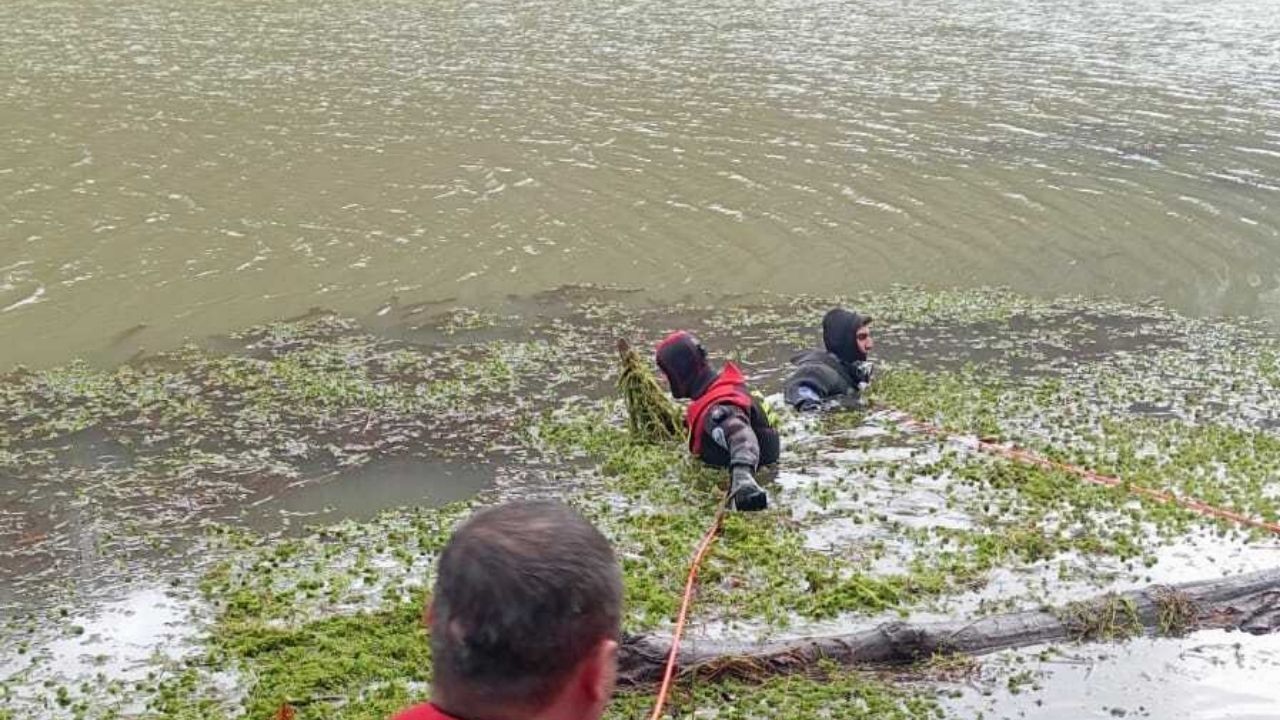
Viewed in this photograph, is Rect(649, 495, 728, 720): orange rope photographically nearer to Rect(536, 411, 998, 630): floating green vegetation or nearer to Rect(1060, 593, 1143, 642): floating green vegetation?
Rect(536, 411, 998, 630): floating green vegetation

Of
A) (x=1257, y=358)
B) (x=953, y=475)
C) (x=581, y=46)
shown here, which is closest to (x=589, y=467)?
(x=953, y=475)

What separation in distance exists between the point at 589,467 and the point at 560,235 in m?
6.50

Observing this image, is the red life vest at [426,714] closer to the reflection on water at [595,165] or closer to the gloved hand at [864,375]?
the gloved hand at [864,375]

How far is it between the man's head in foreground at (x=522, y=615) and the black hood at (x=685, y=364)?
7126 mm

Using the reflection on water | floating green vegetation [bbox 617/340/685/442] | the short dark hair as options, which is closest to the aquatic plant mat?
floating green vegetation [bbox 617/340/685/442]

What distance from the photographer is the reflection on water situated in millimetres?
14000

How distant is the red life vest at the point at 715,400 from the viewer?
9.03 meters

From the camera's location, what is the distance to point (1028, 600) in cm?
705

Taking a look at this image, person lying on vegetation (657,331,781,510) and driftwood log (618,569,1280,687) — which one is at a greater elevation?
driftwood log (618,569,1280,687)

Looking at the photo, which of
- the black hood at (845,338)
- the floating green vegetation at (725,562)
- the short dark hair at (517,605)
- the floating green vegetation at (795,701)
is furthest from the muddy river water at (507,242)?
the short dark hair at (517,605)

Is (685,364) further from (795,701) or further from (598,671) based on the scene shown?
(598,671)

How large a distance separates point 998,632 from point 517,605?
462cm

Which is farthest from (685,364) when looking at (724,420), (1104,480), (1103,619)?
(1103,619)

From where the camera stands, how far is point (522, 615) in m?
2.36
